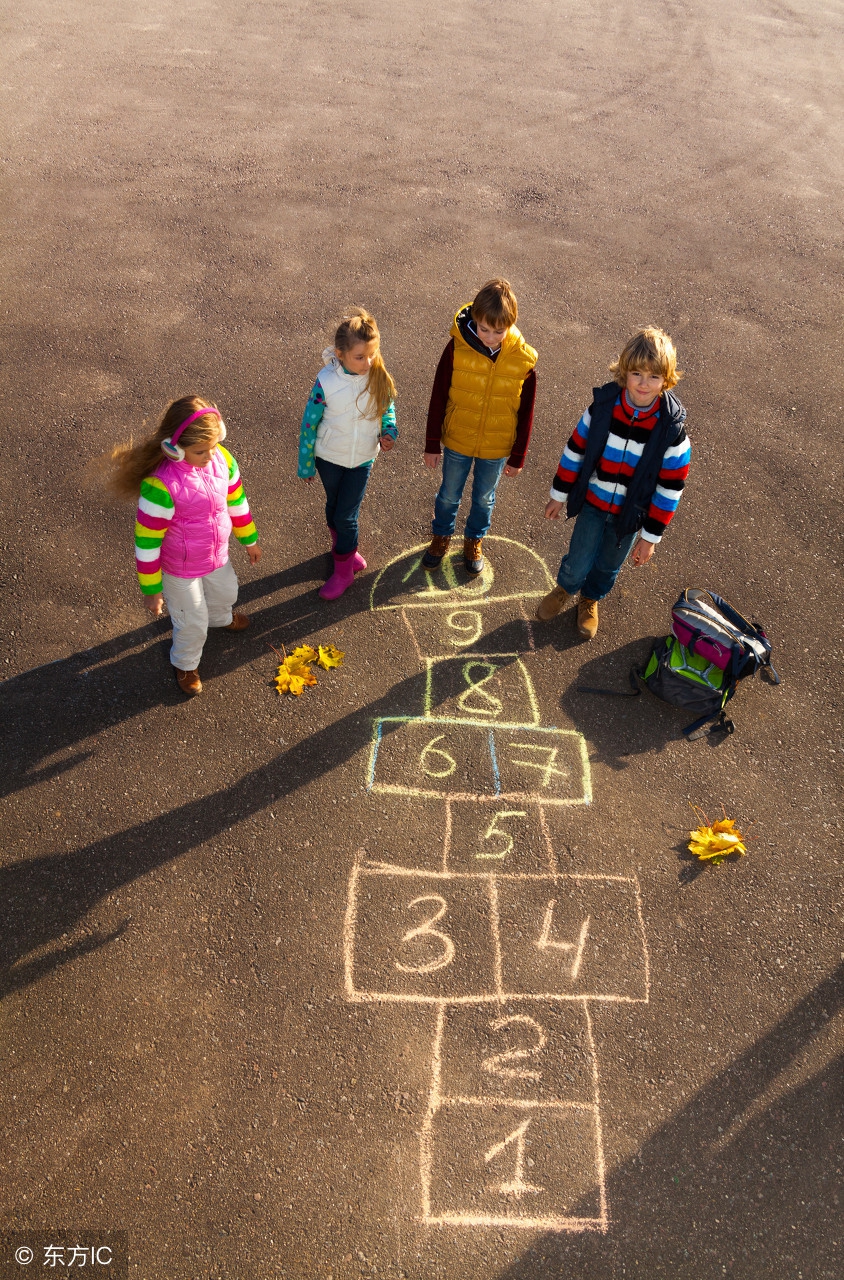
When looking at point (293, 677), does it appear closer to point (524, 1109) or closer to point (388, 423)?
point (388, 423)

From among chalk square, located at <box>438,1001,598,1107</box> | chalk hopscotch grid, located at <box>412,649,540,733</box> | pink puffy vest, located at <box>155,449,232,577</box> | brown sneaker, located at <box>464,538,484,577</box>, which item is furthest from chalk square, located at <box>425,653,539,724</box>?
chalk square, located at <box>438,1001,598,1107</box>

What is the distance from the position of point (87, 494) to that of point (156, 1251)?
14.5ft

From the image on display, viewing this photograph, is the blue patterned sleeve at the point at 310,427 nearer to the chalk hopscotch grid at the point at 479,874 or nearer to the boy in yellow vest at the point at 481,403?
the boy in yellow vest at the point at 481,403

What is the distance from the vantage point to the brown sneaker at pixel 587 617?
5113 millimetres

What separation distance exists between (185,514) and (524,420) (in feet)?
6.52

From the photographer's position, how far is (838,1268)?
313 cm

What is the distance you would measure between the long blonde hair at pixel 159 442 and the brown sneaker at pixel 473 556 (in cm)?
198

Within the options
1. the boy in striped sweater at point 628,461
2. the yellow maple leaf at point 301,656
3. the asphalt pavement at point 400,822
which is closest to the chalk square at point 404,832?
the asphalt pavement at point 400,822

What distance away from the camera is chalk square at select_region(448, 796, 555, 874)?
4.07 m

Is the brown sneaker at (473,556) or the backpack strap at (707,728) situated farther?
the brown sneaker at (473,556)

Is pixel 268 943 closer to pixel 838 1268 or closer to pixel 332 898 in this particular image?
pixel 332 898

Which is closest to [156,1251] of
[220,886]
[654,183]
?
[220,886]

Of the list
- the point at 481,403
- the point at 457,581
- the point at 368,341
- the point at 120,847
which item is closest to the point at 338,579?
the point at 457,581

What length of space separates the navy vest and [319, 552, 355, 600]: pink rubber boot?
4.81ft
